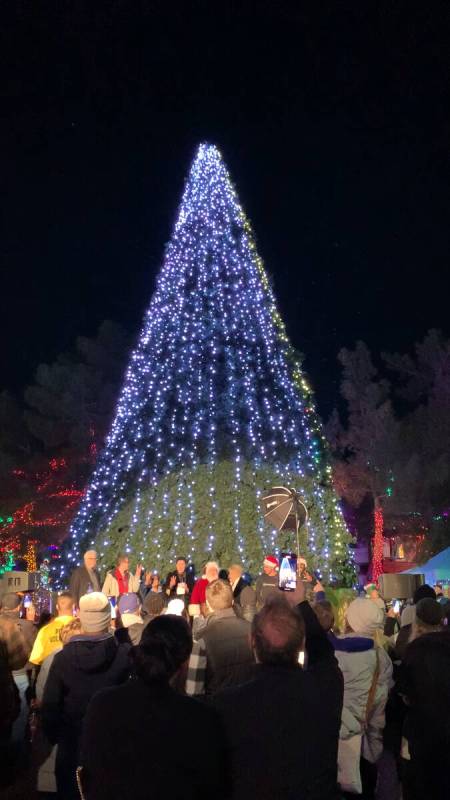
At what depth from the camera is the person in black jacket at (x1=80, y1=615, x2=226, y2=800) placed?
2.53 m

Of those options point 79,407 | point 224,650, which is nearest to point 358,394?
point 79,407

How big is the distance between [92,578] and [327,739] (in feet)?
30.1

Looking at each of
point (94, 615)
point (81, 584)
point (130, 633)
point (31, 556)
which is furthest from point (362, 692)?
point (31, 556)

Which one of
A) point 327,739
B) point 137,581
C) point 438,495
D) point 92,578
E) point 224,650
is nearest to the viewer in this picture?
point 327,739

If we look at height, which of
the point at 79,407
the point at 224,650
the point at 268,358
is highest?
the point at 79,407

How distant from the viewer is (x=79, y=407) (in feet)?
110

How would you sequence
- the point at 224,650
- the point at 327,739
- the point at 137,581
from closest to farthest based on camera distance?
the point at 327,739, the point at 224,650, the point at 137,581

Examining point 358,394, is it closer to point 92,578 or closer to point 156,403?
point 156,403

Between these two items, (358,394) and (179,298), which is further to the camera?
(358,394)

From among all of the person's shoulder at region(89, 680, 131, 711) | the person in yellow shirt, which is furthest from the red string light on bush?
the person's shoulder at region(89, 680, 131, 711)

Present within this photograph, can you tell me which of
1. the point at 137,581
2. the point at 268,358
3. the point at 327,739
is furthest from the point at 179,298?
the point at 327,739

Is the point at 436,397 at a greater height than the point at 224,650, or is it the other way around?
the point at 436,397

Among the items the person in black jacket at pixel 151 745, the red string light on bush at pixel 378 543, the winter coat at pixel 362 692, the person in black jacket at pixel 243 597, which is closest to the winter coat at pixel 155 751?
the person in black jacket at pixel 151 745

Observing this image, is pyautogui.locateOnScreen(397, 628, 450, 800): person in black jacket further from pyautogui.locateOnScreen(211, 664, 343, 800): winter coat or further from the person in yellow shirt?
the person in yellow shirt
